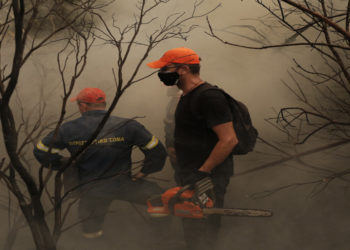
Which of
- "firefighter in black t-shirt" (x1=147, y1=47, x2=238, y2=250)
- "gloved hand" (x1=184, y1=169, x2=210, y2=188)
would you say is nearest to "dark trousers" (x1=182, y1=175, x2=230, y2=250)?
"firefighter in black t-shirt" (x1=147, y1=47, x2=238, y2=250)

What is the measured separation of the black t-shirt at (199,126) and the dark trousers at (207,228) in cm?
8

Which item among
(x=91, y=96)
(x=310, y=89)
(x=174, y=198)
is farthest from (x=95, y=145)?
(x=310, y=89)

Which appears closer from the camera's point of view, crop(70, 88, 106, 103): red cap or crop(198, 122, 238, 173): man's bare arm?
crop(198, 122, 238, 173): man's bare arm

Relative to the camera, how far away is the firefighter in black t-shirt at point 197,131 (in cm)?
177

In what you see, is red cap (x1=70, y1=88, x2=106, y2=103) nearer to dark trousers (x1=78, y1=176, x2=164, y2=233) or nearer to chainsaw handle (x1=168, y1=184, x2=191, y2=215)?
dark trousers (x1=78, y1=176, x2=164, y2=233)

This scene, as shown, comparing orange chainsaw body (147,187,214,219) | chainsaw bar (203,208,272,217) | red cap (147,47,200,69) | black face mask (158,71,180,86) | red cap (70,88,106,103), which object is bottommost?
chainsaw bar (203,208,272,217)

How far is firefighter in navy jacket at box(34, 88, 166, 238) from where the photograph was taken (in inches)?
78.0

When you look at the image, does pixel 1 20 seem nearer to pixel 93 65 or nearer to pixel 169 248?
pixel 93 65

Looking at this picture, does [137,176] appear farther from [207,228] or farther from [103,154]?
[207,228]

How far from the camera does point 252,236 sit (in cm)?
229

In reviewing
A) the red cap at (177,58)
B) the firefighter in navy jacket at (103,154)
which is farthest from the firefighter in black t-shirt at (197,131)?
the firefighter in navy jacket at (103,154)

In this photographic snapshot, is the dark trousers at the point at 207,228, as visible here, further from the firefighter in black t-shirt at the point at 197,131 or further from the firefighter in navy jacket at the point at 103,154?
the firefighter in navy jacket at the point at 103,154

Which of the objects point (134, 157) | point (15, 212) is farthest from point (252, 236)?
point (15, 212)

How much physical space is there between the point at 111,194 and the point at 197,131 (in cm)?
70
